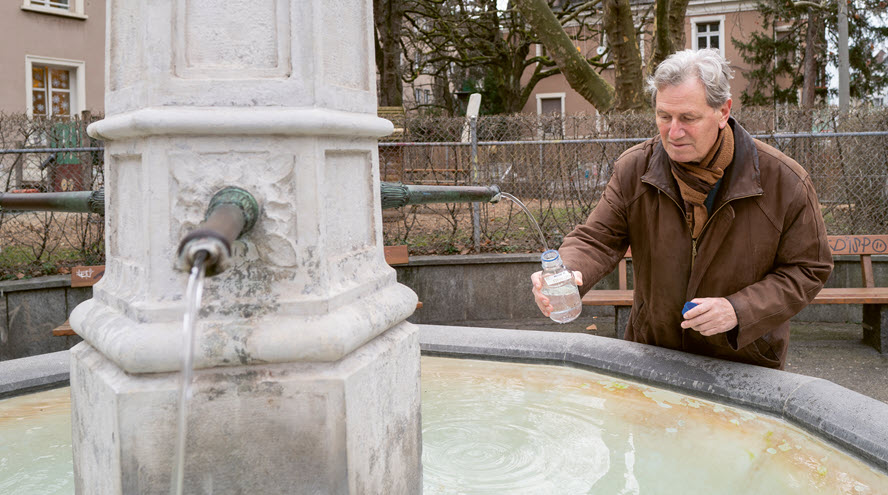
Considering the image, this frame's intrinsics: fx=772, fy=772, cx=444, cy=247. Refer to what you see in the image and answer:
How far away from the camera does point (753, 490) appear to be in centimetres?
249

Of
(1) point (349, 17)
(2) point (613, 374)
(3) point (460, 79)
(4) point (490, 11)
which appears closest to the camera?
(1) point (349, 17)

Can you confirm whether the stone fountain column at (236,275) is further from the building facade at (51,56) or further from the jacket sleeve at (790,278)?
the building facade at (51,56)

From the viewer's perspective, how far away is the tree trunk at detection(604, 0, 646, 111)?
12.7 meters

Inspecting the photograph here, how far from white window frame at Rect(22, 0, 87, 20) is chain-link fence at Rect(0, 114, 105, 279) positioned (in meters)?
16.1

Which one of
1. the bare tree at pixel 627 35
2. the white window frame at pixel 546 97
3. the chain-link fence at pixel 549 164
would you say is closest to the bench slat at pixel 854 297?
the chain-link fence at pixel 549 164

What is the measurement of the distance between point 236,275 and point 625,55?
11840 mm

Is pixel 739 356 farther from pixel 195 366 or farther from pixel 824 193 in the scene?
pixel 824 193

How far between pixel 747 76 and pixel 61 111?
2583 centimetres

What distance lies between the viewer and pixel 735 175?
9.91 ft

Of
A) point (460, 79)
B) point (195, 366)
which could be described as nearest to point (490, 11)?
point (460, 79)

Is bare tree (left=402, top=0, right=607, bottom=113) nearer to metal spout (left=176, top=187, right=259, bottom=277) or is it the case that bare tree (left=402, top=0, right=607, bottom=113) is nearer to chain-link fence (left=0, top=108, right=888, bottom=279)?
chain-link fence (left=0, top=108, right=888, bottom=279)

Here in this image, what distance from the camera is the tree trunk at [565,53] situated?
12.9 m

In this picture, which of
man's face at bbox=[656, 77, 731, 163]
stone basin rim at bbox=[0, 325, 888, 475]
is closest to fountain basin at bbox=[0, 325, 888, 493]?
stone basin rim at bbox=[0, 325, 888, 475]

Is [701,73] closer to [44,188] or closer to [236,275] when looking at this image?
[236,275]
